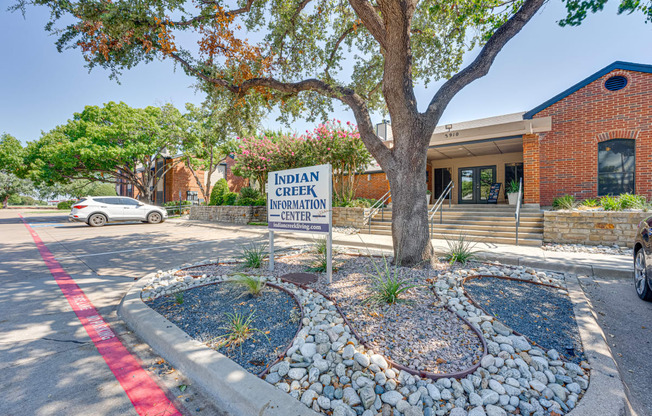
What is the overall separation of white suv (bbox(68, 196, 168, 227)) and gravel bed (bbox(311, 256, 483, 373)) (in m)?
15.4

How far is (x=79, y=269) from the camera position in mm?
5805

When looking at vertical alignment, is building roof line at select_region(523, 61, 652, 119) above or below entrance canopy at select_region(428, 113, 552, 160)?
above

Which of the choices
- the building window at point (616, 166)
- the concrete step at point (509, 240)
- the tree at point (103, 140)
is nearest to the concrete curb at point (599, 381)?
the concrete step at point (509, 240)

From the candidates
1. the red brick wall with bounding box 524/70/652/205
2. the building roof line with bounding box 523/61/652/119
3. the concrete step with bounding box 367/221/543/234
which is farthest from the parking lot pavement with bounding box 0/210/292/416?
the building roof line with bounding box 523/61/652/119

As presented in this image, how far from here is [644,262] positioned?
3887 mm

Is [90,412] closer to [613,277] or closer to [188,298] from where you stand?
[188,298]

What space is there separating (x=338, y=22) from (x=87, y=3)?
5980mm

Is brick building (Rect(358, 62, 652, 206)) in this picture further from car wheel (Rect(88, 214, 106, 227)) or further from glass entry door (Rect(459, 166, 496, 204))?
car wheel (Rect(88, 214, 106, 227))

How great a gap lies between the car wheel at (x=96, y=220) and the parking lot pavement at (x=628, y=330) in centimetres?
1833

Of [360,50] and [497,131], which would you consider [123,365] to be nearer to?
[360,50]

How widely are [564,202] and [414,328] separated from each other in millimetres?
10003

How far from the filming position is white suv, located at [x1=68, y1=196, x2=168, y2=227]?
13.9 metres

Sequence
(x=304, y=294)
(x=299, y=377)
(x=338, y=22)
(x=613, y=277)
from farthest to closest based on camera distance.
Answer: (x=338, y=22)
(x=613, y=277)
(x=304, y=294)
(x=299, y=377)

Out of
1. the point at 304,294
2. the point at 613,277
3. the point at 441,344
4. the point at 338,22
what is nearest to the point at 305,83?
the point at 338,22
